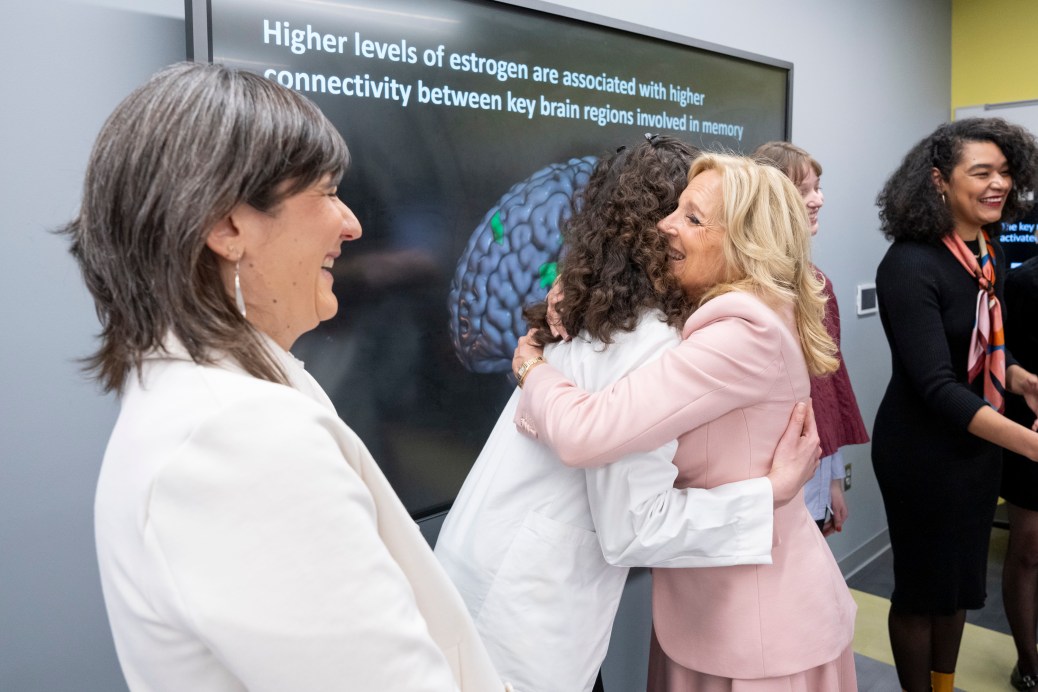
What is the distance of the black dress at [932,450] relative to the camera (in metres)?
2.15

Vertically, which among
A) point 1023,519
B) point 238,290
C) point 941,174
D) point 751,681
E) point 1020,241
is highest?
point 941,174

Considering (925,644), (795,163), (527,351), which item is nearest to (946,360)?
(795,163)

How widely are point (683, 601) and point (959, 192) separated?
1.56 meters

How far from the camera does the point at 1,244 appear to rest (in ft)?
3.94

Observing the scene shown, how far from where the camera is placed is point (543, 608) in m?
1.30

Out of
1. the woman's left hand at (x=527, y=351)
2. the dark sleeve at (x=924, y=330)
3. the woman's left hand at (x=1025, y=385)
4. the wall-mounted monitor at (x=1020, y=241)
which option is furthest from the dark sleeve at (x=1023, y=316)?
the woman's left hand at (x=527, y=351)

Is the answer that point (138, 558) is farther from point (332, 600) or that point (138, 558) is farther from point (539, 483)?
point (539, 483)

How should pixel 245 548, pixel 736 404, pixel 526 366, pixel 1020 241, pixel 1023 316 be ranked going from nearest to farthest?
pixel 245 548 < pixel 736 404 < pixel 526 366 < pixel 1023 316 < pixel 1020 241

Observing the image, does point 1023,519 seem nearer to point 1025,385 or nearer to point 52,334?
point 1025,385

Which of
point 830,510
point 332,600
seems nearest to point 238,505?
point 332,600

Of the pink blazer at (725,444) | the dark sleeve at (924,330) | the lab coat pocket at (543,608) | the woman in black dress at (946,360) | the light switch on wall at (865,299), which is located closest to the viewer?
the pink blazer at (725,444)

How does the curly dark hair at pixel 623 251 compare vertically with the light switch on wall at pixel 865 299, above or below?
above

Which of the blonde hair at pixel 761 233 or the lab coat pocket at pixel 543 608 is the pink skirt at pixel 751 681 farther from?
the blonde hair at pixel 761 233

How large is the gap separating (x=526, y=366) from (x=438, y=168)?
53 centimetres
